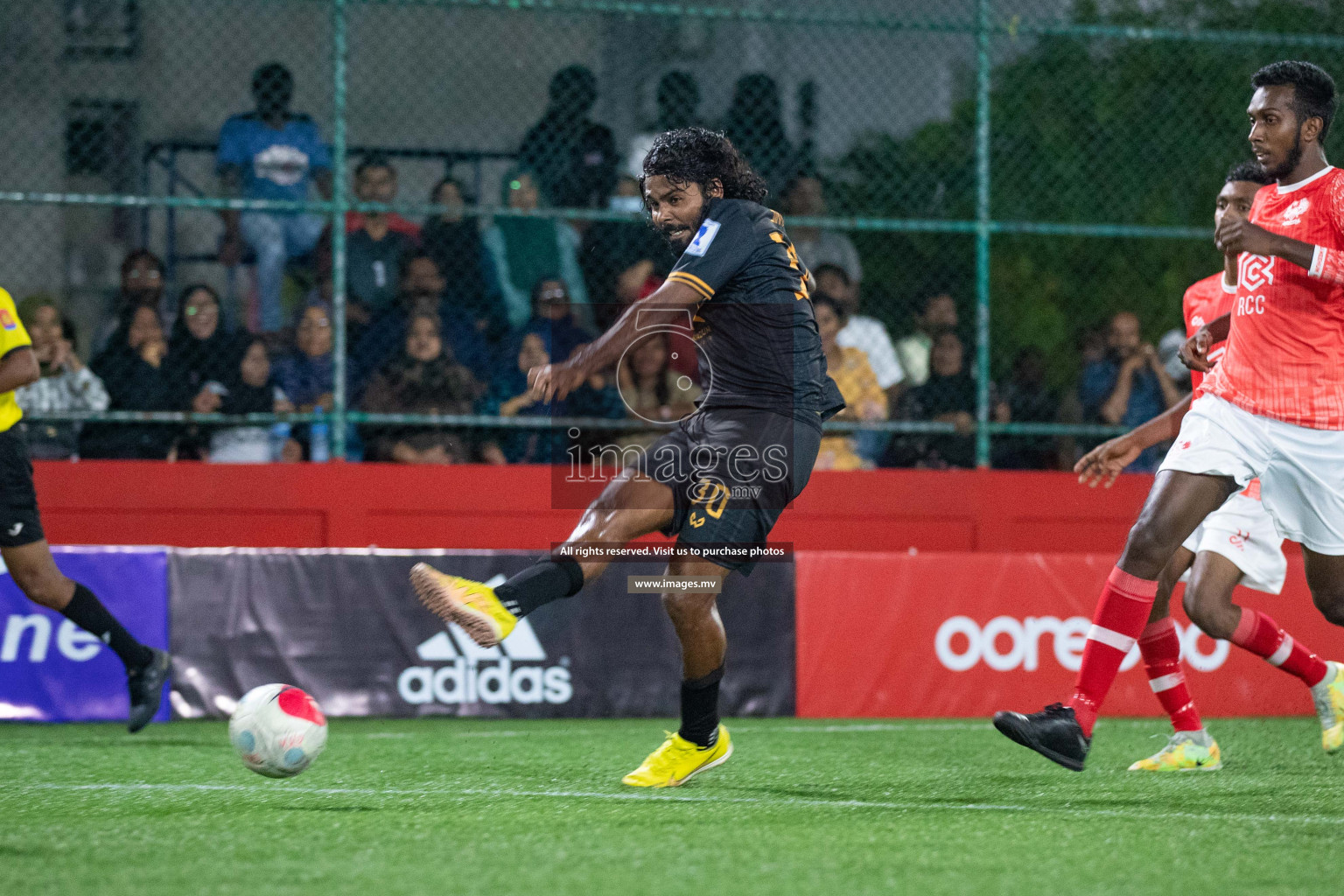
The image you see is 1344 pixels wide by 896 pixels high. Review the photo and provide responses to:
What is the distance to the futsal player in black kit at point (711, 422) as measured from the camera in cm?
476

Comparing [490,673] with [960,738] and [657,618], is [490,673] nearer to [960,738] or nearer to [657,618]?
[657,618]

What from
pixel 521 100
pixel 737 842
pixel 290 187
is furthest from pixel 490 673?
pixel 521 100

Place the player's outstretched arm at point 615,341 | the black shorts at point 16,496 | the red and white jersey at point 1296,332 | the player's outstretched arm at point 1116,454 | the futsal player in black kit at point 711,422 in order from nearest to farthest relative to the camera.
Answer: the player's outstretched arm at point 615,341, the futsal player in black kit at point 711,422, the red and white jersey at point 1296,332, the player's outstretched arm at point 1116,454, the black shorts at point 16,496

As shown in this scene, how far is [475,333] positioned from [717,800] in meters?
4.85

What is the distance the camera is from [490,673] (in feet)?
26.1

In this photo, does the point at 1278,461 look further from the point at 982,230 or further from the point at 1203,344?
the point at 982,230

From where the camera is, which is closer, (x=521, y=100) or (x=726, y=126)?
(x=726, y=126)

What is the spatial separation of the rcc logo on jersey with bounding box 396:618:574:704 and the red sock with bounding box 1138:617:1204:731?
3284 mm

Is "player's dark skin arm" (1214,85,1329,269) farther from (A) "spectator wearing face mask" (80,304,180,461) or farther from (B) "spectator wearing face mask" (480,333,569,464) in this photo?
(A) "spectator wearing face mask" (80,304,180,461)

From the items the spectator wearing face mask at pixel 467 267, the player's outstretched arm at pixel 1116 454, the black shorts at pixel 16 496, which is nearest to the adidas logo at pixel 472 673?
the spectator wearing face mask at pixel 467 267

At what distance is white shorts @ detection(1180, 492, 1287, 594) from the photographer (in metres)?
6.04

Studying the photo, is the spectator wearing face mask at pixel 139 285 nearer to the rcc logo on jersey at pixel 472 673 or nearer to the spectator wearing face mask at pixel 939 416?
the rcc logo on jersey at pixel 472 673

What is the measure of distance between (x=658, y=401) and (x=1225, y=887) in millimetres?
5896

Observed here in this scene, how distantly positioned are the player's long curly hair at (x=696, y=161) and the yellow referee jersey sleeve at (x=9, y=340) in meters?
2.81
